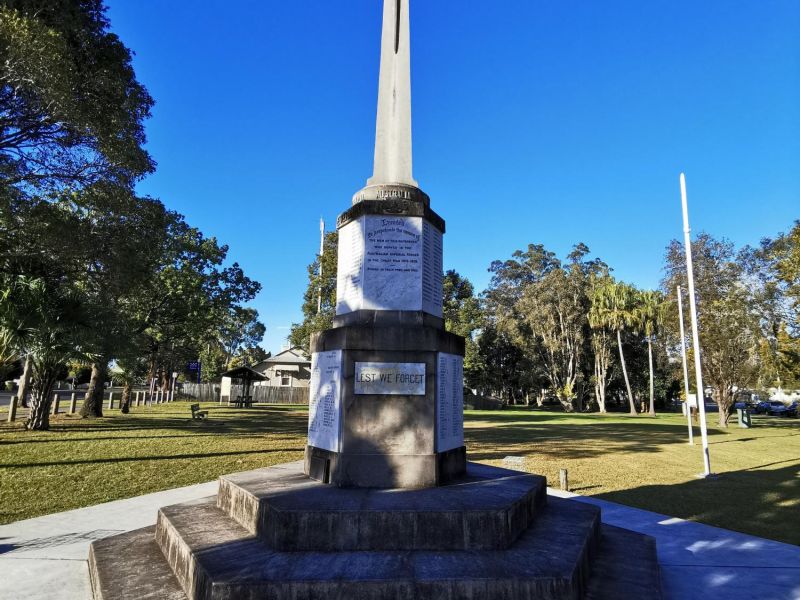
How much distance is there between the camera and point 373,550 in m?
3.71

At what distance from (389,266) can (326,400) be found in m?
1.70

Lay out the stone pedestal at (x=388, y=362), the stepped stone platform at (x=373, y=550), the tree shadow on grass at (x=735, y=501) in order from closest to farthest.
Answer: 1. the stepped stone platform at (x=373, y=550)
2. the stone pedestal at (x=388, y=362)
3. the tree shadow on grass at (x=735, y=501)

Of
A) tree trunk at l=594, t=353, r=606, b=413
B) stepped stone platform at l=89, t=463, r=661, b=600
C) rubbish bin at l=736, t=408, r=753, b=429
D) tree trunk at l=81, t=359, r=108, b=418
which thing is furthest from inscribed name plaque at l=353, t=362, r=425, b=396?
tree trunk at l=594, t=353, r=606, b=413

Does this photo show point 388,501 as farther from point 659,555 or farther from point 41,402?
point 41,402

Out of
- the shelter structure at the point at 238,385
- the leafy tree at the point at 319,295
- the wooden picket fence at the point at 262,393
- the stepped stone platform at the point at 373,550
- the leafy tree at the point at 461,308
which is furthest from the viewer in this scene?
the wooden picket fence at the point at 262,393

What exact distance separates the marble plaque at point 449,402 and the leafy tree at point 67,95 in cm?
1086

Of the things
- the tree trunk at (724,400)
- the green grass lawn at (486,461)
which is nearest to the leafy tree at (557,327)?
the tree trunk at (724,400)

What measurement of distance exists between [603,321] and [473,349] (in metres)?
11.9

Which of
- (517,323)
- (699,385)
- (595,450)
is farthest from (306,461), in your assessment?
(517,323)

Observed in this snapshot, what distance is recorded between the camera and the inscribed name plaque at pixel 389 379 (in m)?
4.92

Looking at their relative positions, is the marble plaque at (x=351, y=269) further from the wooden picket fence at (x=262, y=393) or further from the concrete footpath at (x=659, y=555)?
the wooden picket fence at (x=262, y=393)

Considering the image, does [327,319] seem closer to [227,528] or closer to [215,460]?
[215,460]

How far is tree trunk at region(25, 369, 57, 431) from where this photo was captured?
15816 millimetres

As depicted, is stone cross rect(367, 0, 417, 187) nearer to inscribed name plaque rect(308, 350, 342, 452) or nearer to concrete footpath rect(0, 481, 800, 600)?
inscribed name plaque rect(308, 350, 342, 452)
